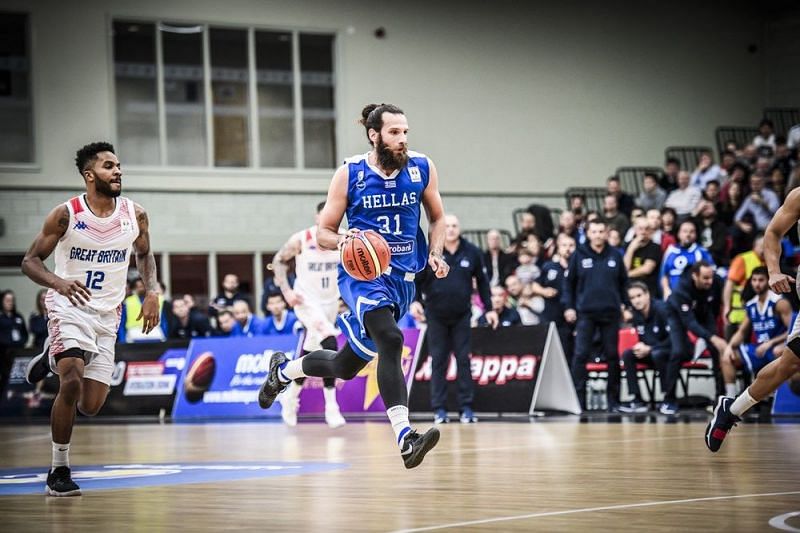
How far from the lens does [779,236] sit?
7.98m

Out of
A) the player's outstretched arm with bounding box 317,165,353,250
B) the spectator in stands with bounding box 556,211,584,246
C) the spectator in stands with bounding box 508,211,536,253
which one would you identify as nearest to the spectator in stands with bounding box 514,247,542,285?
the spectator in stands with bounding box 556,211,584,246

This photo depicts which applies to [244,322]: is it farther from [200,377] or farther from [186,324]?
[186,324]

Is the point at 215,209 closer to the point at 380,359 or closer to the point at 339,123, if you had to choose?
the point at 339,123

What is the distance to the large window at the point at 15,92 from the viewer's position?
76.2 feet

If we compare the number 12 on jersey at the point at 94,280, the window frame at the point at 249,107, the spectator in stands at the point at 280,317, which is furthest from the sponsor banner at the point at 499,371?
the window frame at the point at 249,107

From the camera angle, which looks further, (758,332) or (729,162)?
(729,162)

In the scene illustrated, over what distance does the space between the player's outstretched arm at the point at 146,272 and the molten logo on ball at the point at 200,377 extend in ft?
28.7

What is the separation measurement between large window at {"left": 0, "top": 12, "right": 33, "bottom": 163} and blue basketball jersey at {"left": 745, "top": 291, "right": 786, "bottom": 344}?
14.8 metres

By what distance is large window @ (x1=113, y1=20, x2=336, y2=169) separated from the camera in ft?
79.0

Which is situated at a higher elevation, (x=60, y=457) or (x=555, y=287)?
(x=555, y=287)

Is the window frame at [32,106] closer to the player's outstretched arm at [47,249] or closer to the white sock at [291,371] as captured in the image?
the white sock at [291,371]

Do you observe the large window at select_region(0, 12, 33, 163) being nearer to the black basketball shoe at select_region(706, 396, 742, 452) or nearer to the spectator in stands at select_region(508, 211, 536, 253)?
the spectator in stands at select_region(508, 211, 536, 253)

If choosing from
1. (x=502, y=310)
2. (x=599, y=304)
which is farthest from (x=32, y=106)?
(x=599, y=304)

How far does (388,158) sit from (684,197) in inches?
554
